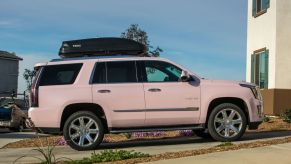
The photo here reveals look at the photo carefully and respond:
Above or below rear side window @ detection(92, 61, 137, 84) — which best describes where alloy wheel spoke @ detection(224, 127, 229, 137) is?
below

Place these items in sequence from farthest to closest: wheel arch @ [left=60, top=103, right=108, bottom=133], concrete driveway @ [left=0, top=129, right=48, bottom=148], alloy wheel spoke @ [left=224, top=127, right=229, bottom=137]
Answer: concrete driveway @ [left=0, top=129, right=48, bottom=148] < alloy wheel spoke @ [left=224, top=127, right=229, bottom=137] < wheel arch @ [left=60, top=103, right=108, bottom=133]

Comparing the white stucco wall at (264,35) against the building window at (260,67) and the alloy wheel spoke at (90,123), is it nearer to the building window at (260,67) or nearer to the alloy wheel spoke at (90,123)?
the building window at (260,67)

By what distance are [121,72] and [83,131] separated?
56.0 inches

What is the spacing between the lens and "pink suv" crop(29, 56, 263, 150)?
11477 millimetres

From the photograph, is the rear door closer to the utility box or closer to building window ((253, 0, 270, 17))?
building window ((253, 0, 270, 17))

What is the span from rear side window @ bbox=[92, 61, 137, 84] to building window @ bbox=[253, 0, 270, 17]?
32.5 ft

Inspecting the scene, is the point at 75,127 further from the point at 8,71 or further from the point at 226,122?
the point at 8,71

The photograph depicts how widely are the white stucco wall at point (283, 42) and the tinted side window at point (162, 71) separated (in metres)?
8.43

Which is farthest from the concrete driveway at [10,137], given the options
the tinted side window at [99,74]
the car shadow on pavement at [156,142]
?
the tinted side window at [99,74]

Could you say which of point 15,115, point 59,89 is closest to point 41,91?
point 59,89

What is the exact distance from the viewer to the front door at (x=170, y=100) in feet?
38.0

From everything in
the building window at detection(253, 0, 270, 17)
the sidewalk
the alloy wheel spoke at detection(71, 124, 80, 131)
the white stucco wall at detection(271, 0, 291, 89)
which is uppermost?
the building window at detection(253, 0, 270, 17)

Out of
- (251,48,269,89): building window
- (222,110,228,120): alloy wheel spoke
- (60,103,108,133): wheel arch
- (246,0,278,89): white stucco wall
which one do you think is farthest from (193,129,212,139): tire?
(251,48,269,89): building window

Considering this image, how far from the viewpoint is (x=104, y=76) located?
11711 mm
